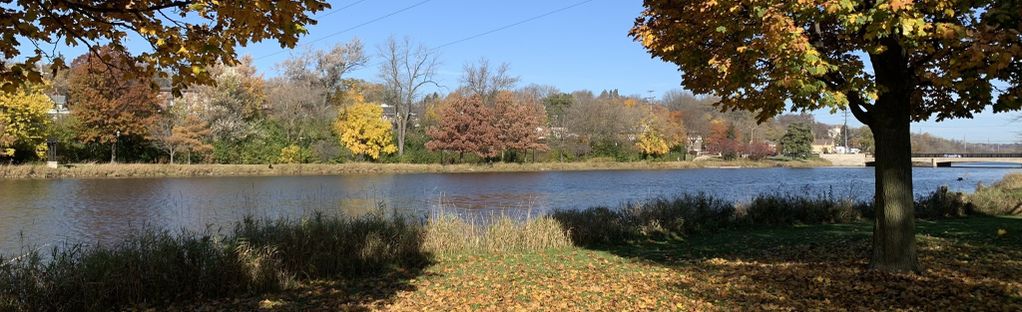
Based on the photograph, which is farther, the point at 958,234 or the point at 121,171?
the point at 121,171

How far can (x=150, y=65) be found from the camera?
195 inches

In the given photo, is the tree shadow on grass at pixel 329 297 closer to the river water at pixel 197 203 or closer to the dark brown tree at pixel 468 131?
the river water at pixel 197 203

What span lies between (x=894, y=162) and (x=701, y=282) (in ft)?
8.45

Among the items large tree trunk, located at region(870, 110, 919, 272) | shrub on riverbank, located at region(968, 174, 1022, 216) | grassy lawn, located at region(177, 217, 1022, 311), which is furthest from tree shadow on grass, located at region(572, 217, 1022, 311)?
shrub on riverbank, located at region(968, 174, 1022, 216)

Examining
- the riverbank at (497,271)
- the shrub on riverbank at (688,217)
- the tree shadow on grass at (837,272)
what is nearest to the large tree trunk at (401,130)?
the shrub on riverbank at (688,217)

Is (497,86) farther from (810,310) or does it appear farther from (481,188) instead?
(810,310)

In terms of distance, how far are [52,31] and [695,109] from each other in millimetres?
94918

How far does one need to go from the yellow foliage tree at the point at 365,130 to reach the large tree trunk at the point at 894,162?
52900 millimetres

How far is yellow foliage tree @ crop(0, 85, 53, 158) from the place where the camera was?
4119cm

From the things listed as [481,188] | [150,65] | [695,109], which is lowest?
[481,188]

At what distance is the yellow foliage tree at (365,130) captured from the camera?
2274 inches

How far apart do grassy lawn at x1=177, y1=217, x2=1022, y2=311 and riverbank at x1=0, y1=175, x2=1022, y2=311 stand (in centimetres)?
3

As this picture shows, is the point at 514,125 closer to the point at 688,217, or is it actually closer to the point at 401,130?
the point at 401,130

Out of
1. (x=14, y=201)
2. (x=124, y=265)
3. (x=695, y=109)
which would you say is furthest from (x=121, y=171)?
(x=695, y=109)
